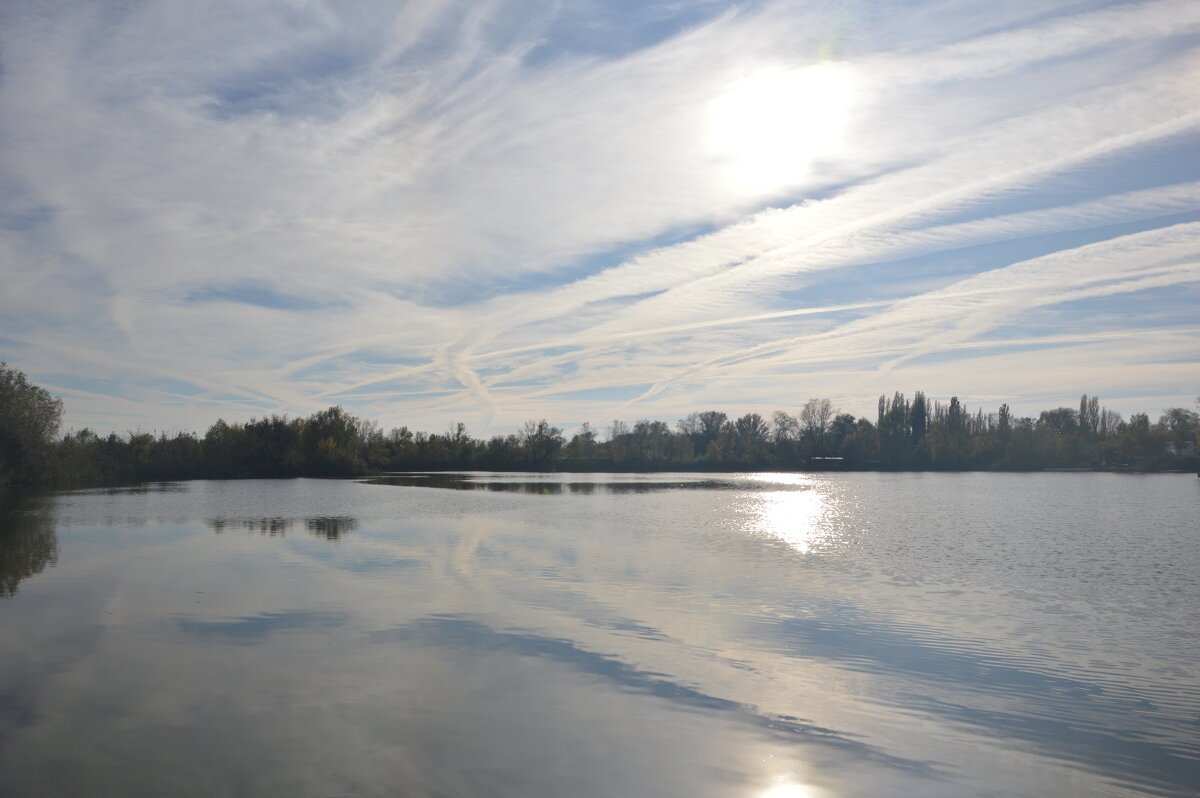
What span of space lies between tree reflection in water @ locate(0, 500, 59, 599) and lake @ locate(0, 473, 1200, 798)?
218mm

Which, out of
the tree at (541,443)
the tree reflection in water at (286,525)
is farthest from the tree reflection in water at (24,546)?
the tree at (541,443)

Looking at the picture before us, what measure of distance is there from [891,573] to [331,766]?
12822 mm

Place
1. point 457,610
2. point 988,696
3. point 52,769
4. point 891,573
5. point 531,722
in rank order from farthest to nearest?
point 891,573, point 457,610, point 988,696, point 531,722, point 52,769

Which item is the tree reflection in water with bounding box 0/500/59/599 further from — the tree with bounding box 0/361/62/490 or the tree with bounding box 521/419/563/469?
the tree with bounding box 521/419/563/469

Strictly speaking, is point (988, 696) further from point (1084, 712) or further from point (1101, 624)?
point (1101, 624)

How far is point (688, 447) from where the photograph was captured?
388 feet

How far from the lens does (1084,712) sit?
7.21 m

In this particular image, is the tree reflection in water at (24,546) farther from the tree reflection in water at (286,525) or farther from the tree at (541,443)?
the tree at (541,443)

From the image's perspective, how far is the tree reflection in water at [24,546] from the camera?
14312mm

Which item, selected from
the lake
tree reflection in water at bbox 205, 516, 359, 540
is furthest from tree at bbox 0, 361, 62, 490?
the lake

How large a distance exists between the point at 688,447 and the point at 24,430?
89.5 metres

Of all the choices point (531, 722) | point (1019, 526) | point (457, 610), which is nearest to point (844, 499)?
point (1019, 526)

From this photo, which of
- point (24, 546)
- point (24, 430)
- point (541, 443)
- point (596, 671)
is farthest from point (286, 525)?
point (541, 443)

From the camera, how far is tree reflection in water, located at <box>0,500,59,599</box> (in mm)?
14312
